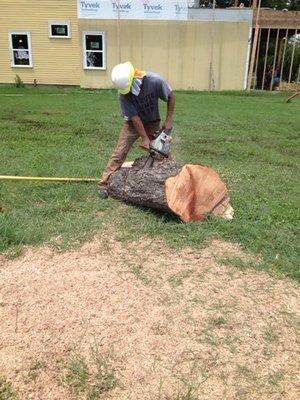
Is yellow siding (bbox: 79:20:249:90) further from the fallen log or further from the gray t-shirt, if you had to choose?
the fallen log

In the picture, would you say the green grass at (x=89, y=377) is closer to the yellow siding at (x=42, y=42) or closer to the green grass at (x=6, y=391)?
the green grass at (x=6, y=391)

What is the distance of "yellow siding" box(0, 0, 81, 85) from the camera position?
18281 millimetres

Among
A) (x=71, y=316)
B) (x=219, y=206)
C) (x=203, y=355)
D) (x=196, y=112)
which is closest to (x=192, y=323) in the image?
(x=203, y=355)

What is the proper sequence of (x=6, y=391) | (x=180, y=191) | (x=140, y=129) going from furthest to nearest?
(x=140, y=129)
(x=180, y=191)
(x=6, y=391)

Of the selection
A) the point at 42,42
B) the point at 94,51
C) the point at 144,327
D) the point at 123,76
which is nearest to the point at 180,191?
the point at 123,76

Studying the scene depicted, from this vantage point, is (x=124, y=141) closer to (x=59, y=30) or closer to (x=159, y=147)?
(x=159, y=147)

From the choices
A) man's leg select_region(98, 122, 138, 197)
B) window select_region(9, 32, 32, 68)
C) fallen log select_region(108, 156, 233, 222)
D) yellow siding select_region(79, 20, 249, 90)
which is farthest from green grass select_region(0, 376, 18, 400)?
window select_region(9, 32, 32, 68)

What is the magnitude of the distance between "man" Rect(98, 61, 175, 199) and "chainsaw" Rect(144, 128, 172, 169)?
75 millimetres

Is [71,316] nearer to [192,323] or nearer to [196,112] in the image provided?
[192,323]

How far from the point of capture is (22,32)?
18766 millimetres

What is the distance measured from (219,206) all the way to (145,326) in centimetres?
198

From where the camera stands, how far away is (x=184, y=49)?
711 inches

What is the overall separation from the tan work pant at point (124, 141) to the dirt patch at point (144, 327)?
161 centimetres

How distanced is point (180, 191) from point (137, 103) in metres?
1.12
